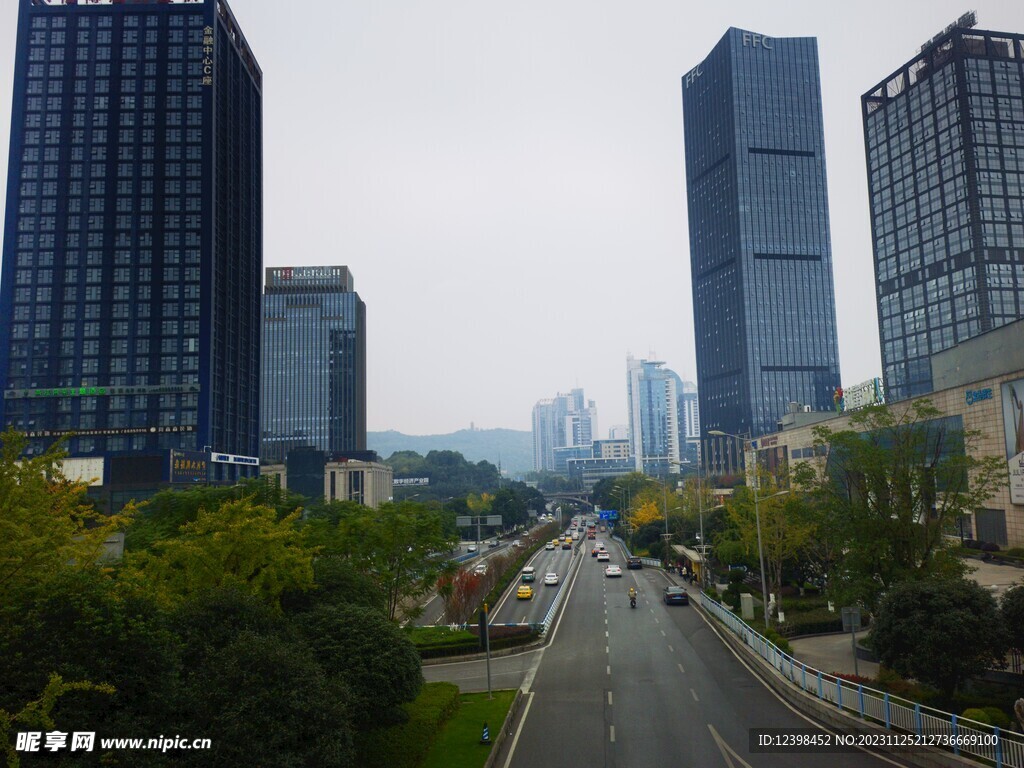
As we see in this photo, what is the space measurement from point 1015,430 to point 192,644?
184ft

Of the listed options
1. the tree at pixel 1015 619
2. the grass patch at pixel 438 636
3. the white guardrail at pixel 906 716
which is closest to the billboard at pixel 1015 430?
the white guardrail at pixel 906 716

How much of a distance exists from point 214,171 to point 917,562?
112m

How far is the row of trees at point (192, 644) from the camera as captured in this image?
11922 millimetres

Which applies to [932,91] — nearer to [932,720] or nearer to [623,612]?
[623,612]

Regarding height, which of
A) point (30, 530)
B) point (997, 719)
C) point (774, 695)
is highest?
point (30, 530)

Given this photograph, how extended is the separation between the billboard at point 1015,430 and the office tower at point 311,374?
161m

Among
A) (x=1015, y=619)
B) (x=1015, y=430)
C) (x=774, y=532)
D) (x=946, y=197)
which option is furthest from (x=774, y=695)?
(x=946, y=197)

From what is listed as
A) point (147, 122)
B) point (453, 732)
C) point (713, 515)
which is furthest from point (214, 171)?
point (453, 732)

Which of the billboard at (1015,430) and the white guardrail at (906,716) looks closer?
the white guardrail at (906,716)

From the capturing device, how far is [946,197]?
13625cm

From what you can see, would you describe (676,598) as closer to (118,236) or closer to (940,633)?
(940,633)

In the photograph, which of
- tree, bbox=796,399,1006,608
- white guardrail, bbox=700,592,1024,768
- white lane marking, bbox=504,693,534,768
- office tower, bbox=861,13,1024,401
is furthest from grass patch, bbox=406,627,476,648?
office tower, bbox=861,13,1024,401

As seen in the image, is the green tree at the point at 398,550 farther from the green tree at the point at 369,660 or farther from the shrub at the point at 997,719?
the shrub at the point at 997,719

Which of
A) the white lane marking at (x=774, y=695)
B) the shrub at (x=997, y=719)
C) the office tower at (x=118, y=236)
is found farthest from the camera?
the office tower at (x=118, y=236)
